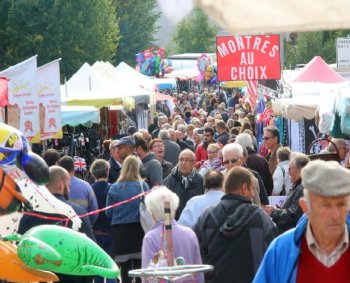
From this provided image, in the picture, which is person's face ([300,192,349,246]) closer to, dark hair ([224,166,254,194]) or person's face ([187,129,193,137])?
dark hair ([224,166,254,194])

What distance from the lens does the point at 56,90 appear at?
16.0 m

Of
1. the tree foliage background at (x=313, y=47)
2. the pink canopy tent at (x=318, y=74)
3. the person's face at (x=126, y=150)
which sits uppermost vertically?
the tree foliage background at (x=313, y=47)

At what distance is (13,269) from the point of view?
19.7 ft

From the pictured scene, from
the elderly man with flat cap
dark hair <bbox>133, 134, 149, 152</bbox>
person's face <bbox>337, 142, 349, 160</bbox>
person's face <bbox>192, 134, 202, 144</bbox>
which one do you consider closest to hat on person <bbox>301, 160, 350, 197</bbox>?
the elderly man with flat cap

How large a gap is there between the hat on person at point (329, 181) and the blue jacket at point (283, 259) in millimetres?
179

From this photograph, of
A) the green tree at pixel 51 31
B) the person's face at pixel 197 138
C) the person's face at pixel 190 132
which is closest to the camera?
the person's face at pixel 197 138

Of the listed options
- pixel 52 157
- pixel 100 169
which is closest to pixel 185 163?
pixel 100 169

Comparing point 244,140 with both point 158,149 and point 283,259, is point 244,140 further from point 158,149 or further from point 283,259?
point 283,259

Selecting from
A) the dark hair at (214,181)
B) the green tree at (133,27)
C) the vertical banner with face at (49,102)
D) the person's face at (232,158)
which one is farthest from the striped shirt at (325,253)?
the green tree at (133,27)

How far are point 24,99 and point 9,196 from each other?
26.7ft

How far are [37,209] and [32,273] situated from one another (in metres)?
2.31

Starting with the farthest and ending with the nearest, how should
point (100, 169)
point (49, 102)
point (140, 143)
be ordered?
point (49, 102)
point (140, 143)
point (100, 169)

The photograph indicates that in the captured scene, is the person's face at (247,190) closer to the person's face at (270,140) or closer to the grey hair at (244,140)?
the grey hair at (244,140)

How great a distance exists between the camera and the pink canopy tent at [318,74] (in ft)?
77.4
